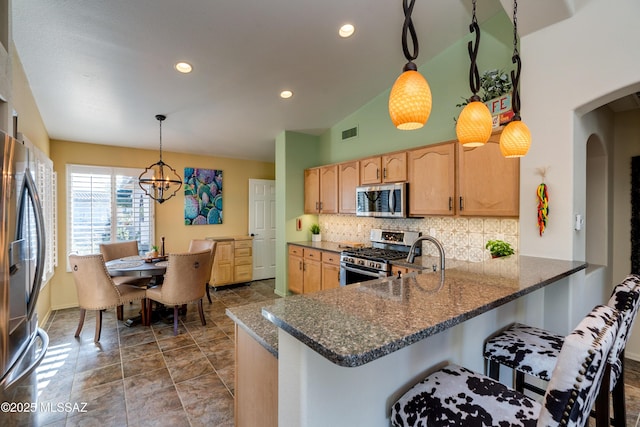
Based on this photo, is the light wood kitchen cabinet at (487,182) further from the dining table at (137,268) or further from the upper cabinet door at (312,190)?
the dining table at (137,268)

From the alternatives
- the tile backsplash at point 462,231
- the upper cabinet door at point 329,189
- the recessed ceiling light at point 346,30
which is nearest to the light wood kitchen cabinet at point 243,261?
the upper cabinet door at point 329,189

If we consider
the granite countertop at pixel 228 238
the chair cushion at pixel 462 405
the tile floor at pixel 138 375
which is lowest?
the tile floor at pixel 138 375

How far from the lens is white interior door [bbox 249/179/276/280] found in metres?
6.01

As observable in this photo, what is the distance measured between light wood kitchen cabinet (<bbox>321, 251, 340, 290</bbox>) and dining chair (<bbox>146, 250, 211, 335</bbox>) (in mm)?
1594

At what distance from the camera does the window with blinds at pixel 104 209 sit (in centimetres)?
445

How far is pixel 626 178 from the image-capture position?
9.64ft

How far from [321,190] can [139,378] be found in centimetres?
330

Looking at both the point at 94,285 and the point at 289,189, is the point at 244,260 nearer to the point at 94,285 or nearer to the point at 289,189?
the point at 289,189

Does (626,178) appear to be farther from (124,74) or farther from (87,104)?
(87,104)

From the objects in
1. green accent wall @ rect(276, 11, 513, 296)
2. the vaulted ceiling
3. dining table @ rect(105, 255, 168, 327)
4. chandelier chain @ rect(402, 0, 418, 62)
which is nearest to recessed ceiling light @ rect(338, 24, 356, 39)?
the vaulted ceiling

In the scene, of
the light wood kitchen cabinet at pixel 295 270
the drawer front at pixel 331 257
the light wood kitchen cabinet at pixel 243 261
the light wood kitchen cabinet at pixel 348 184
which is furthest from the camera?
the light wood kitchen cabinet at pixel 243 261

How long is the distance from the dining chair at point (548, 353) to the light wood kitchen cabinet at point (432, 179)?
1528mm

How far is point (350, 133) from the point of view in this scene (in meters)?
4.59

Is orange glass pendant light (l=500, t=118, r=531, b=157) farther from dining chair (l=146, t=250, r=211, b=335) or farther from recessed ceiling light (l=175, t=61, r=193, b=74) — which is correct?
dining chair (l=146, t=250, r=211, b=335)
